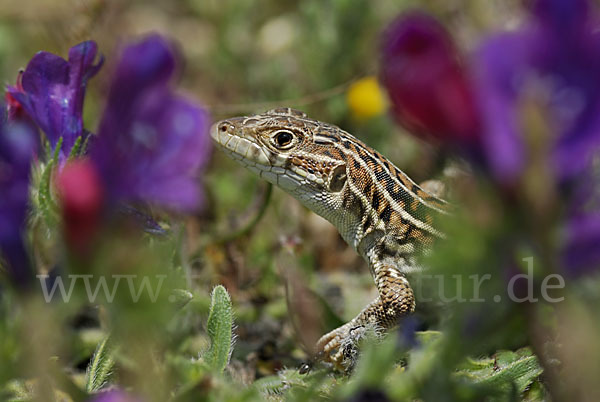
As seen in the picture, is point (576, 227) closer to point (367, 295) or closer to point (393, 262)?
point (393, 262)

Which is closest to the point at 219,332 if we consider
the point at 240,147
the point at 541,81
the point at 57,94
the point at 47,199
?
the point at 47,199

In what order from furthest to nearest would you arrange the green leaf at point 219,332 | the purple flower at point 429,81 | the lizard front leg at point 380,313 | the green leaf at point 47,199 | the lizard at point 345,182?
the lizard at point 345,182 → the lizard front leg at point 380,313 → the green leaf at point 219,332 → the green leaf at point 47,199 → the purple flower at point 429,81

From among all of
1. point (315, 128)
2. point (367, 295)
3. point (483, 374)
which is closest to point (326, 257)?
point (367, 295)

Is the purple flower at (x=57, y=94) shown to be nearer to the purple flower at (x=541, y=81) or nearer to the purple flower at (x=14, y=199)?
the purple flower at (x=14, y=199)

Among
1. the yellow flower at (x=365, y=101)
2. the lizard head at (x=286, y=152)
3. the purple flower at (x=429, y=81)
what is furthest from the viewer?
the yellow flower at (x=365, y=101)

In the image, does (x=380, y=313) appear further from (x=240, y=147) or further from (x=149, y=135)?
(x=149, y=135)

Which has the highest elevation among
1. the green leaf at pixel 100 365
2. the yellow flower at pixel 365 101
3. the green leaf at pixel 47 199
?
the yellow flower at pixel 365 101

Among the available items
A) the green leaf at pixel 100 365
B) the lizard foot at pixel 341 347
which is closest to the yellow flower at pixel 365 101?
the lizard foot at pixel 341 347

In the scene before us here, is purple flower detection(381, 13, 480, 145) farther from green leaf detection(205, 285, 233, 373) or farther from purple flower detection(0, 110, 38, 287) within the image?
green leaf detection(205, 285, 233, 373)
